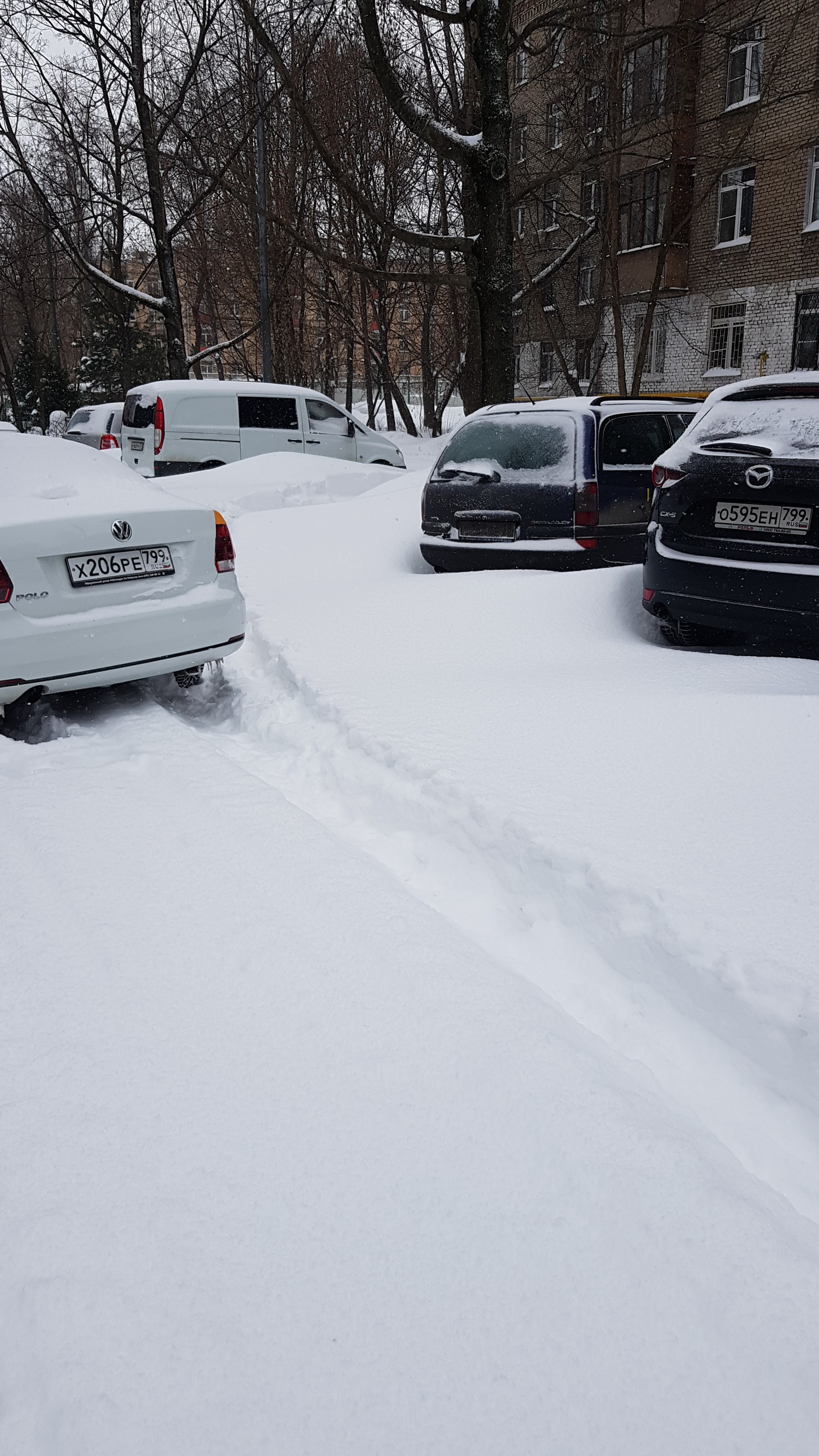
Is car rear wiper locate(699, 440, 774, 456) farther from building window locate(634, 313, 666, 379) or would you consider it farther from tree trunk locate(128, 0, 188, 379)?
building window locate(634, 313, 666, 379)

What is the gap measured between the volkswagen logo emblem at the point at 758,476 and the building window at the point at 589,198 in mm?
18606

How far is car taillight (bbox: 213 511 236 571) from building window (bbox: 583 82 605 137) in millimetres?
17605

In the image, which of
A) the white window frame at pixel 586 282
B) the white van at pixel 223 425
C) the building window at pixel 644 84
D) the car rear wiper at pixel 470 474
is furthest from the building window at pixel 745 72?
the car rear wiper at pixel 470 474

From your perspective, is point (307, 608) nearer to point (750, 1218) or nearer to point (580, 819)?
point (580, 819)

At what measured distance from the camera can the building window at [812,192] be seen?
23.7 metres

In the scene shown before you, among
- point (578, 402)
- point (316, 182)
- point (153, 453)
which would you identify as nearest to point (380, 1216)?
point (578, 402)

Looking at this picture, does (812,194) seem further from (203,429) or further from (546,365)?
(203,429)

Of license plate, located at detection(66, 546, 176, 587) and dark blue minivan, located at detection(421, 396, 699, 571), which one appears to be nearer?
license plate, located at detection(66, 546, 176, 587)

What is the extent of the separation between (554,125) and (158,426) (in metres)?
14.6

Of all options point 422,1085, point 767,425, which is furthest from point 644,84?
point 422,1085

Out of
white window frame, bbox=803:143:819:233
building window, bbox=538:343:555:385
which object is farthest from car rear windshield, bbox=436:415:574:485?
building window, bbox=538:343:555:385

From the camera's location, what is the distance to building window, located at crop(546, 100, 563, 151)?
21.4 meters

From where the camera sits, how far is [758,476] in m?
4.78

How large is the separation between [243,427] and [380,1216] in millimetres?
15502
